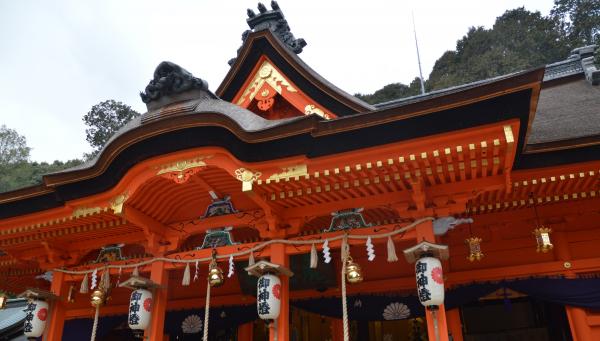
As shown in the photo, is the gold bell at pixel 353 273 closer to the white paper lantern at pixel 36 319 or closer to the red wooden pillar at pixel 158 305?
the red wooden pillar at pixel 158 305

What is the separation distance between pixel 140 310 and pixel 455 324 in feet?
17.3

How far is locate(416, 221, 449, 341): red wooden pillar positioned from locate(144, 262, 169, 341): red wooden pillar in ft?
14.0

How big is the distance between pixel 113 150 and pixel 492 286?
21.3ft

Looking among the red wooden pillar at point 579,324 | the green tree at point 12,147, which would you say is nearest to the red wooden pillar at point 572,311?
the red wooden pillar at point 579,324

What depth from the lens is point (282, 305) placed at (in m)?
6.39

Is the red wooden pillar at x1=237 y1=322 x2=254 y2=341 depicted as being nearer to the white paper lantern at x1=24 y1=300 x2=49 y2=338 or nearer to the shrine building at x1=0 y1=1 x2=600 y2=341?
the shrine building at x1=0 y1=1 x2=600 y2=341

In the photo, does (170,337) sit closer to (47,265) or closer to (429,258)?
(47,265)

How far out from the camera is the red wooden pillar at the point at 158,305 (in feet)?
23.2

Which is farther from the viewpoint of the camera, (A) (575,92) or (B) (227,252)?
(A) (575,92)

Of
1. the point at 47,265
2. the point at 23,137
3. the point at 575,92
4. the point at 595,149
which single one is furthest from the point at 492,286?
the point at 23,137

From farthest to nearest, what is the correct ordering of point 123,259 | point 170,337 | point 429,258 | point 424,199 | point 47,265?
1. point 170,337
2. point 47,265
3. point 123,259
4. point 424,199
5. point 429,258

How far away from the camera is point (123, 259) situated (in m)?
8.09

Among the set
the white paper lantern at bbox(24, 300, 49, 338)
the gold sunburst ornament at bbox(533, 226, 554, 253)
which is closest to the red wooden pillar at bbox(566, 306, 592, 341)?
the gold sunburst ornament at bbox(533, 226, 554, 253)

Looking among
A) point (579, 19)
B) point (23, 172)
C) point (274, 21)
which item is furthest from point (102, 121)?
point (579, 19)
